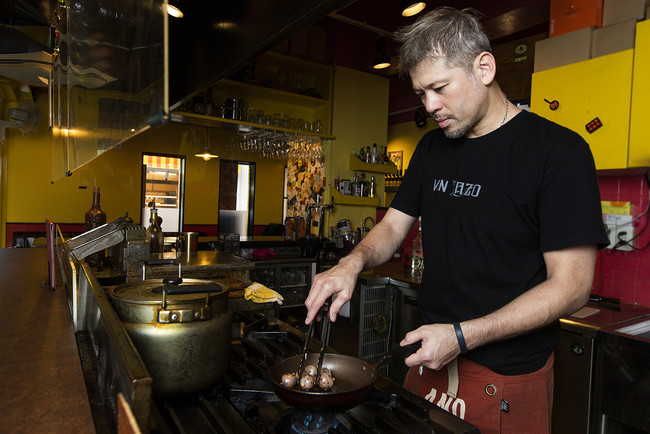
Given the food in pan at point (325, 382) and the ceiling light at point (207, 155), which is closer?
the food in pan at point (325, 382)

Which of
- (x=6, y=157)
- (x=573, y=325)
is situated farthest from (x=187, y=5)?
(x=6, y=157)

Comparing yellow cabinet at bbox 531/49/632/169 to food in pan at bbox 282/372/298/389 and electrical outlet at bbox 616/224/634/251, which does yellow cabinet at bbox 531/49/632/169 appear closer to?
electrical outlet at bbox 616/224/634/251

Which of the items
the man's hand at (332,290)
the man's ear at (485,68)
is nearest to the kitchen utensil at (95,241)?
the man's hand at (332,290)

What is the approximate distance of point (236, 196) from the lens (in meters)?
6.36

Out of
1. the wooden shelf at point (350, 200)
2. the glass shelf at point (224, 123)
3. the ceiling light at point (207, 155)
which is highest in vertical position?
the glass shelf at point (224, 123)

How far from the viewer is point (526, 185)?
1128 mm

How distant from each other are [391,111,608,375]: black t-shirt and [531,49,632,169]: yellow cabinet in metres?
1.62

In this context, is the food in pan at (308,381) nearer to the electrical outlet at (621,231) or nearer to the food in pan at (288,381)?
the food in pan at (288,381)

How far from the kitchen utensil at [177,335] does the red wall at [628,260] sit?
2573mm

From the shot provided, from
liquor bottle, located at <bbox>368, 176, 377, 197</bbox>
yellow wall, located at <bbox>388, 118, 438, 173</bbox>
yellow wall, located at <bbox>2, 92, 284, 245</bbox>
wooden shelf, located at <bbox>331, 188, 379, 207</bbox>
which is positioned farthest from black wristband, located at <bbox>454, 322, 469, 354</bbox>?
yellow wall, located at <bbox>388, 118, 438, 173</bbox>

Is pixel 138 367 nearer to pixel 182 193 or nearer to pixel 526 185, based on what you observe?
pixel 526 185

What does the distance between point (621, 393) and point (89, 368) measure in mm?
2180

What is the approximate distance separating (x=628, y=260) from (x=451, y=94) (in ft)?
7.38

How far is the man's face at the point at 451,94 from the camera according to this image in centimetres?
113
